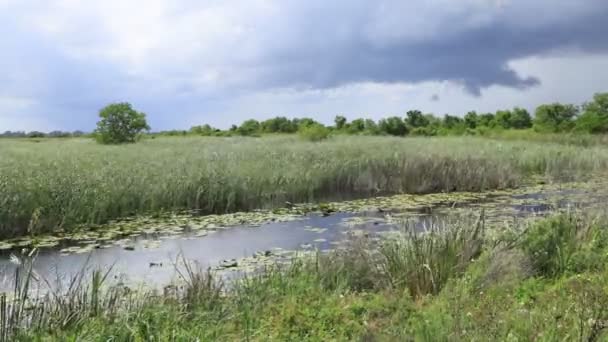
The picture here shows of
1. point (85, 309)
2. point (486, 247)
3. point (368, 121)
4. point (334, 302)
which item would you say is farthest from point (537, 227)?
point (368, 121)

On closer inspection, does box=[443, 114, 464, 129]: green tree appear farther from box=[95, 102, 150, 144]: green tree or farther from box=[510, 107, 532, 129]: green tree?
box=[95, 102, 150, 144]: green tree

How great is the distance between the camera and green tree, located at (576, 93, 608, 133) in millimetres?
42312

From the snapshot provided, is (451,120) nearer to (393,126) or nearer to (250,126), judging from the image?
(393,126)

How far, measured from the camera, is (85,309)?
4.18 m

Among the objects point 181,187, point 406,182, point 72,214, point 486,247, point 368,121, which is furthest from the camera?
point 368,121

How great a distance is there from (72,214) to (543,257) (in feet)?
25.5

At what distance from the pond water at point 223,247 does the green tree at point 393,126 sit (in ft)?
140

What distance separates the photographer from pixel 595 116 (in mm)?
45156

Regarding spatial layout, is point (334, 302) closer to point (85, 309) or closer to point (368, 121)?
point (85, 309)

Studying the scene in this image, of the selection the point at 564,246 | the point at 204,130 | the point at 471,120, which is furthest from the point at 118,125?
the point at 471,120

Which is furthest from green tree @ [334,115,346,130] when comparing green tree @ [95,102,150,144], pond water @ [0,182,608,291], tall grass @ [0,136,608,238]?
pond water @ [0,182,608,291]

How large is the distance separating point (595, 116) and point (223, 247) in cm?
4684

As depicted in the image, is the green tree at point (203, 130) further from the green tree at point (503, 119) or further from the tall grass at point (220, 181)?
the tall grass at point (220, 181)

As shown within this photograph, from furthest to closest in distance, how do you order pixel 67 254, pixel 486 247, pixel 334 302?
pixel 67 254, pixel 486 247, pixel 334 302
